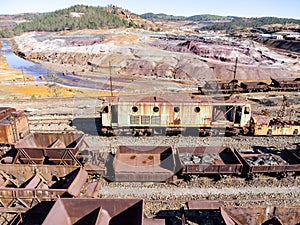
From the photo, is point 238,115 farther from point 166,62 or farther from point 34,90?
point 166,62

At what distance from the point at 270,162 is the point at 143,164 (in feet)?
25.6

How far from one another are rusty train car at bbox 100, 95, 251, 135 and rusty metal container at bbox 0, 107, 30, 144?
→ 5.79 metres

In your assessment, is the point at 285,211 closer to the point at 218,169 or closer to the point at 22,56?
the point at 218,169

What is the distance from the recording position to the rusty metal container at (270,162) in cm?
1424

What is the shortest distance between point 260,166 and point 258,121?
668cm

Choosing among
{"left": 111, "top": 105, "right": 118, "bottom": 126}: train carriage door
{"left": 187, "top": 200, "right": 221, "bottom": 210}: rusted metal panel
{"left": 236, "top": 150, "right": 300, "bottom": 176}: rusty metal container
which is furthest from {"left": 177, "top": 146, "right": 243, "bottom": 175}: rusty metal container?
{"left": 111, "top": 105, "right": 118, "bottom": 126}: train carriage door

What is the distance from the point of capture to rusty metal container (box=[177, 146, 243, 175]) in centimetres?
1392

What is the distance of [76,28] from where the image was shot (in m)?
129

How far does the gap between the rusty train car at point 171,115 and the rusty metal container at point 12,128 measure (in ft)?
19.0

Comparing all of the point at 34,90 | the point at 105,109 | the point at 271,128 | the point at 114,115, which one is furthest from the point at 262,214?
the point at 34,90

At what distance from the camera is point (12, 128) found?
1775 cm

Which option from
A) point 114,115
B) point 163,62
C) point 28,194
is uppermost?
point 163,62

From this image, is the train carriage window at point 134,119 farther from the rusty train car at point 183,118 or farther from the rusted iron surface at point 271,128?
the rusted iron surface at point 271,128

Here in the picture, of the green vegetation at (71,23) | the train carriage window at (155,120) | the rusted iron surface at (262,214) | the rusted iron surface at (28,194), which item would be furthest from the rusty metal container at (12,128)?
the green vegetation at (71,23)
